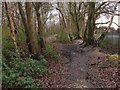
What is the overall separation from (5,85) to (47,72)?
2645 mm

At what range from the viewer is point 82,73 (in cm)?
1090

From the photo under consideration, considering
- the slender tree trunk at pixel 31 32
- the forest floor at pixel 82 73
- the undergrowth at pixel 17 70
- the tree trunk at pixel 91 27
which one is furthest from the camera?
the tree trunk at pixel 91 27

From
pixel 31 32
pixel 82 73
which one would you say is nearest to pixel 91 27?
pixel 31 32

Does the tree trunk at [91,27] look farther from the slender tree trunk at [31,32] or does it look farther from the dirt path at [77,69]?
the slender tree trunk at [31,32]

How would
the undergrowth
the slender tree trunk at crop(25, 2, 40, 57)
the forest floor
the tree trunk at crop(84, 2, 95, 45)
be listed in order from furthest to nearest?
the tree trunk at crop(84, 2, 95, 45), the slender tree trunk at crop(25, 2, 40, 57), the forest floor, the undergrowth

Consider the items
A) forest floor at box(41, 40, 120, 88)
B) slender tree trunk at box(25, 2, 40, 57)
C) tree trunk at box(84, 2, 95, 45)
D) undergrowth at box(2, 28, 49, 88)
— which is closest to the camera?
undergrowth at box(2, 28, 49, 88)

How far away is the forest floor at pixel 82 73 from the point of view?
365 inches

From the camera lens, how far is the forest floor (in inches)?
365

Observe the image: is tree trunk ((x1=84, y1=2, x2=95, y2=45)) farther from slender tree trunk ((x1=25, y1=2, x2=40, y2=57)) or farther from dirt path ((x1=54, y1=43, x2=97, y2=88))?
slender tree trunk ((x1=25, y1=2, x2=40, y2=57))

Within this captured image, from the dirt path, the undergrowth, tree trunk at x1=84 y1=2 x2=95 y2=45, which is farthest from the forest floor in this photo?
tree trunk at x1=84 y1=2 x2=95 y2=45

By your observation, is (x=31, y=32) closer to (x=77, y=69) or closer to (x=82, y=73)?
(x=77, y=69)

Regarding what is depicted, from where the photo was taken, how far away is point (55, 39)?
2362cm

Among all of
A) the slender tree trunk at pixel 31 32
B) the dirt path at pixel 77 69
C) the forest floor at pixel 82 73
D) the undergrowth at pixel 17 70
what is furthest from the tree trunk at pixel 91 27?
the undergrowth at pixel 17 70

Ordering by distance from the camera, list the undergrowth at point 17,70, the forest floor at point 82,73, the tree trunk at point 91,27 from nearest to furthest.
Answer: the undergrowth at point 17,70 → the forest floor at point 82,73 → the tree trunk at point 91,27
